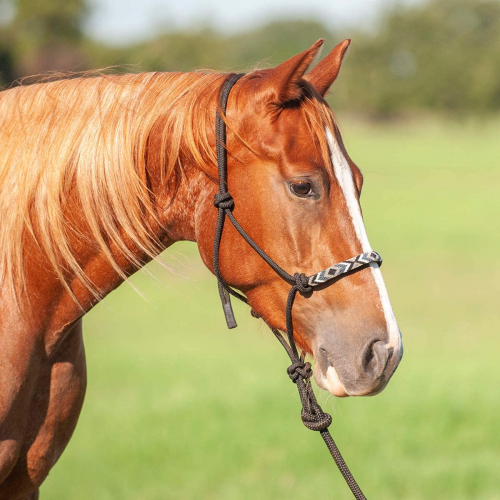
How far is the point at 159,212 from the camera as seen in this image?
222 centimetres

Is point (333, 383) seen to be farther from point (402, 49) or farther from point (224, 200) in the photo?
point (402, 49)

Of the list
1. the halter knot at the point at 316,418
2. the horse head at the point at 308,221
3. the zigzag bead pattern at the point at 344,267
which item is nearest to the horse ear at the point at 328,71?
the horse head at the point at 308,221

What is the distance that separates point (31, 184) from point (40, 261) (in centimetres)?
25

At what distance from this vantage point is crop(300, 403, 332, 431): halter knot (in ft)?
7.31

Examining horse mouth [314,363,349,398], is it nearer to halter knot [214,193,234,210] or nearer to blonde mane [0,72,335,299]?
halter knot [214,193,234,210]

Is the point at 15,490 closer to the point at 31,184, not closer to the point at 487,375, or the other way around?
the point at 31,184

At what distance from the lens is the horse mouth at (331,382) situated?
6.57 ft

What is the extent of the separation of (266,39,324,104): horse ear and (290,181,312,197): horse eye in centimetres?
25

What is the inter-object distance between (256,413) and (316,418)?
3962 mm

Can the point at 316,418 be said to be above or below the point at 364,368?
below

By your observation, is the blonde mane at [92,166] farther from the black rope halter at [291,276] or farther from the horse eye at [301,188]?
the horse eye at [301,188]

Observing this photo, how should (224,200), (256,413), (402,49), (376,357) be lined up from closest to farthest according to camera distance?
(376,357) < (224,200) < (256,413) < (402,49)

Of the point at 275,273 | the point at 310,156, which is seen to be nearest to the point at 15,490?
the point at 275,273

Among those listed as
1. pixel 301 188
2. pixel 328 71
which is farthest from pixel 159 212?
pixel 328 71
